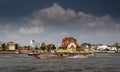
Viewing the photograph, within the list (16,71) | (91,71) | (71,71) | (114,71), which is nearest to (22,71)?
(16,71)

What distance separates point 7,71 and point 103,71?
17.1 m

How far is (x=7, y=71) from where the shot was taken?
55312mm

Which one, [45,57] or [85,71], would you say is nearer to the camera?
[85,71]

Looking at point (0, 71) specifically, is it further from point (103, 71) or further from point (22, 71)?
point (103, 71)

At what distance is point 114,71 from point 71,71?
7701 millimetres

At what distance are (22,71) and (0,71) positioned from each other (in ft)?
12.6

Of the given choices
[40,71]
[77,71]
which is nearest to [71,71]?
[77,71]

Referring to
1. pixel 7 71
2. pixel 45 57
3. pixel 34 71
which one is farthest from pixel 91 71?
pixel 45 57

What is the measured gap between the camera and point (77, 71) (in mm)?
56531

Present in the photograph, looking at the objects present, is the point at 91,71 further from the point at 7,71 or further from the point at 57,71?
the point at 7,71

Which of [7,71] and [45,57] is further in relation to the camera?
[45,57]

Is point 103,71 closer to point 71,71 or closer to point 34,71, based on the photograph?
point 71,71

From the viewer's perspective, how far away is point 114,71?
184 ft

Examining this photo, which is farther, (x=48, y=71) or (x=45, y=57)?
(x=45, y=57)
